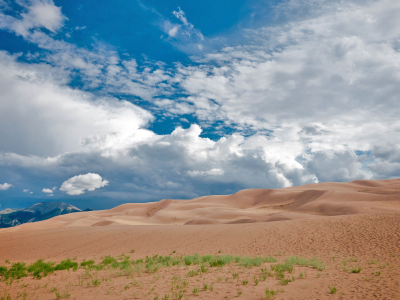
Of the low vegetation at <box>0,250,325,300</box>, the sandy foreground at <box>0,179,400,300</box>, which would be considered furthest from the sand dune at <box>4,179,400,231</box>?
the low vegetation at <box>0,250,325,300</box>

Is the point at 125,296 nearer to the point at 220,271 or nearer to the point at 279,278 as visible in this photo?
the point at 220,271

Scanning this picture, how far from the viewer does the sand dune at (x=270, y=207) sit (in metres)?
35.9

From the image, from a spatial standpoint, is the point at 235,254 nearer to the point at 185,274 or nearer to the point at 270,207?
the point at 185,274

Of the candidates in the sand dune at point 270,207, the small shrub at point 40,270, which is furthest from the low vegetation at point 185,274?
the sand dune at point 270,207

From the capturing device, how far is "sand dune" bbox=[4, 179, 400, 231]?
35.9m

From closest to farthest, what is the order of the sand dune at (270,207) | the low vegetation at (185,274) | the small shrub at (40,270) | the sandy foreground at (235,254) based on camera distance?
the sandy foreground at (235,254) < the low vegetation at (185,274) < the small shrub at (40,270) < the sand dune at (270,207)

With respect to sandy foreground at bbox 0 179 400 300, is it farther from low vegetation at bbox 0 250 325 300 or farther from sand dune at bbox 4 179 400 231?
sand dune at bbox 4 179 400 231

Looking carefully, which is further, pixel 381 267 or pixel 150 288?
pixel 381 267

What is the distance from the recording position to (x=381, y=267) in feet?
39.4

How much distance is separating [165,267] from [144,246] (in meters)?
10.3

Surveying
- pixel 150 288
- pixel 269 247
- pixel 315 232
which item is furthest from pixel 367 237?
pixel 150 288

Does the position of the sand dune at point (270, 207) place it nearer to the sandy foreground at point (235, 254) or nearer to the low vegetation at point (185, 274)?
the sandy foreground at point (235, 254)

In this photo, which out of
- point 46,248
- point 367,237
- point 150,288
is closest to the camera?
point 150,288

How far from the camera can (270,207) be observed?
54094 millimetres
